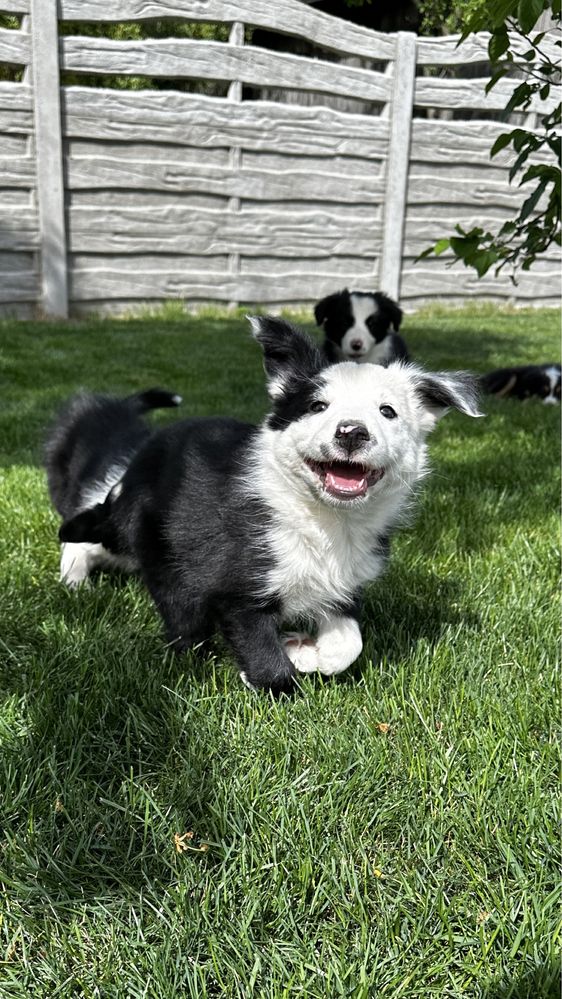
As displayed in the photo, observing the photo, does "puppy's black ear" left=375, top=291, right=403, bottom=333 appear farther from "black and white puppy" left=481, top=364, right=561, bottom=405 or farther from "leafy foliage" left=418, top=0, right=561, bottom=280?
"leafy foliage" left=418, top=0, right=561, bottom=280

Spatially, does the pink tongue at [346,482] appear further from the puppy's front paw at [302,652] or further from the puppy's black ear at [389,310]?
the puppy's black ear at [389,310]

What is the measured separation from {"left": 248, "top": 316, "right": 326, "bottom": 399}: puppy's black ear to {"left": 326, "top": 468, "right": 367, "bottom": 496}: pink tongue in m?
0.34

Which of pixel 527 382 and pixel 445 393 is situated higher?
pixel 445 393

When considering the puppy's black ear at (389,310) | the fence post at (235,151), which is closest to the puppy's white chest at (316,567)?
the puppy's black ear at (389,310)

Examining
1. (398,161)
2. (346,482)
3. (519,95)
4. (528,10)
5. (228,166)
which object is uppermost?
(528,10)

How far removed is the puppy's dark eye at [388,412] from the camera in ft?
7.38

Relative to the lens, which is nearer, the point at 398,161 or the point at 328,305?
the point at 328,305

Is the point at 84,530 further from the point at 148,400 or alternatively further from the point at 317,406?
the point at 317,406

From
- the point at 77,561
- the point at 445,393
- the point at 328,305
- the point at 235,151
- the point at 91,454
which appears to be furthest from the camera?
the point at 235,151

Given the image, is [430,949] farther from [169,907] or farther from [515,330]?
[515,330]

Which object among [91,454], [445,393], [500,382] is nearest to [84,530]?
[91,454]

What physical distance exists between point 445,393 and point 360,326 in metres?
3.73

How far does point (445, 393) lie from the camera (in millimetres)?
2391

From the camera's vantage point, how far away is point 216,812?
5.94 feet
